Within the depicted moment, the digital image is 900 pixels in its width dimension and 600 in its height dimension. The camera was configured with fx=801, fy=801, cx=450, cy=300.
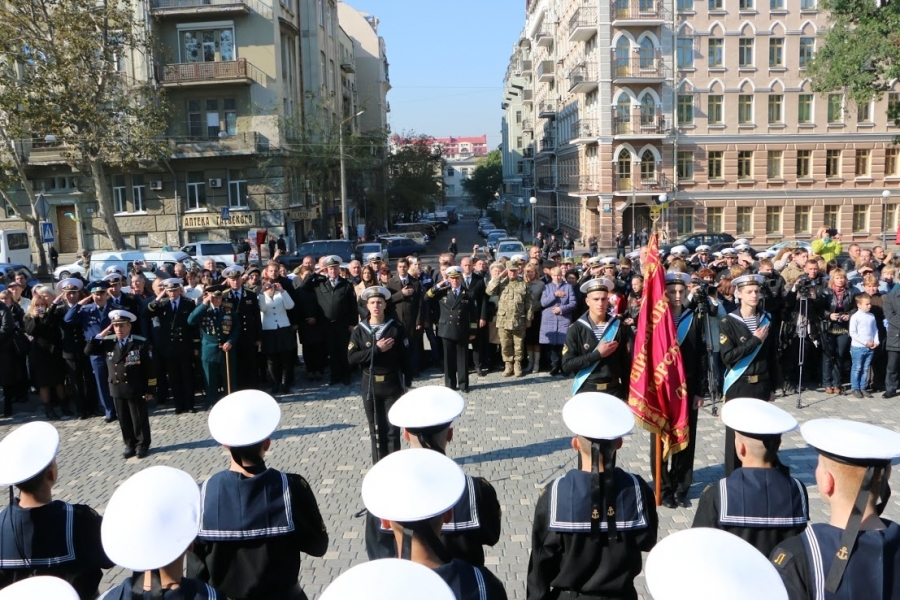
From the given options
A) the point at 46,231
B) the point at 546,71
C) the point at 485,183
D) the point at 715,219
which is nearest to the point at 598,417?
the point at 46,231

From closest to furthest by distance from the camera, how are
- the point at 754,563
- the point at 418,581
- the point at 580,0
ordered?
1. the point at 418,581
2. the point at 754,563
3. the point at 580,0

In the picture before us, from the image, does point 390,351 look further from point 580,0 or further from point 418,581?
point 580,0

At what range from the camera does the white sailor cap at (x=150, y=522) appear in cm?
286

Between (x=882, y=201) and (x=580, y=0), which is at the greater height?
(x=580, y=0)

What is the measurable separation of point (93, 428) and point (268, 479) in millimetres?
8081

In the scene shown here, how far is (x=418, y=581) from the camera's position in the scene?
2088mm

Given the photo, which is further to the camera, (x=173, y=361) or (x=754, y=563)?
(x=173, y=361)

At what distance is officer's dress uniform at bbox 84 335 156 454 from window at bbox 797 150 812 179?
42.5 meters

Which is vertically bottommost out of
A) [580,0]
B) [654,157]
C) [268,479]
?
[268,479]

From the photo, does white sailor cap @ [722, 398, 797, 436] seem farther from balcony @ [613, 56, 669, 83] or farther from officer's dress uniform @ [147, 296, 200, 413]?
balcony @ [613, 56, 669, 83]

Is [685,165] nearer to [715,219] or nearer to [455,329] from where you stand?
[715,219]

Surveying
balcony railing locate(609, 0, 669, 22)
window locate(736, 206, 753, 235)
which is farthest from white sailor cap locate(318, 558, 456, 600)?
window locate(736, 206, 753, 235)

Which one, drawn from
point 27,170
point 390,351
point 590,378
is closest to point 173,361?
point 390,351

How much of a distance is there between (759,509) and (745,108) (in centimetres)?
4451
